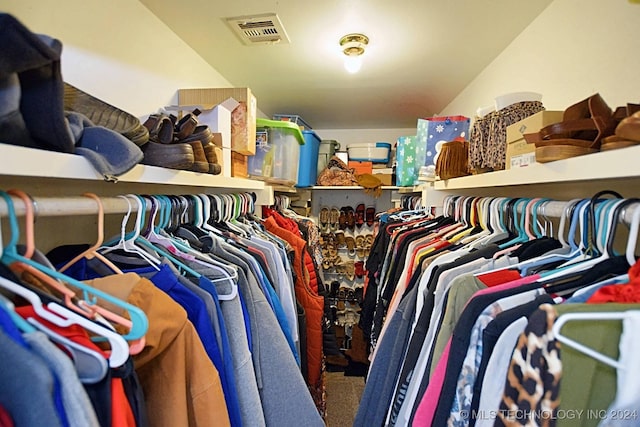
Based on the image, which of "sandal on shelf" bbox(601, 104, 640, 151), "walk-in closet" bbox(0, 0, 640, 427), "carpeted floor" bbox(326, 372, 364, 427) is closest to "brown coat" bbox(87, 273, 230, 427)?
"walk-in closet" bbox(0, 0, 640, 427)

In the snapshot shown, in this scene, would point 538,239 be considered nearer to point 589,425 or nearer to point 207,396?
point 589,425

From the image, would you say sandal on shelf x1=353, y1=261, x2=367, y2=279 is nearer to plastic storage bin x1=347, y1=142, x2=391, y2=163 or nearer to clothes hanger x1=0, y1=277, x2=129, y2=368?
plastic storage bin x1=347, y1=142, x2=391, y2=163

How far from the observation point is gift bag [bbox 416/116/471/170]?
5.51ft

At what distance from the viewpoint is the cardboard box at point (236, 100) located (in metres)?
1.49

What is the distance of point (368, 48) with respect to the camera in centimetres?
155

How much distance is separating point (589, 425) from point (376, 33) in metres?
1.45

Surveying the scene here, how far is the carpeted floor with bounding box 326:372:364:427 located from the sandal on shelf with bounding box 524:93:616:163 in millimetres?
1998

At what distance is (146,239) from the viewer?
82 centimetres

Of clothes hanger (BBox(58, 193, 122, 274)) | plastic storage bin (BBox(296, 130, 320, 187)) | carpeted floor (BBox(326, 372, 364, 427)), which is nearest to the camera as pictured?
clothes hanger (BBox(58, 193, 122, 274))

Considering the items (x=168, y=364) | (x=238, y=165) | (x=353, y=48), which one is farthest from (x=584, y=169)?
(x=238, y=165)

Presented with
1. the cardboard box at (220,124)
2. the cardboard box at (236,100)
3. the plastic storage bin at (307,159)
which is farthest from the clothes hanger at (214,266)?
the plastic storage bin at (307,159)

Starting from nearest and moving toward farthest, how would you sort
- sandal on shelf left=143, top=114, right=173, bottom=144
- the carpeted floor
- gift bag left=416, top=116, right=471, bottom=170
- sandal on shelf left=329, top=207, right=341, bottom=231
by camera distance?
sandal on shelf left=143, top=114, right=173, bottom=144
gift bag left=416, top=116, right=471, bottom=170
the carpeted floor
sandal on shelf left=329, top=207, right=341, bottom=231

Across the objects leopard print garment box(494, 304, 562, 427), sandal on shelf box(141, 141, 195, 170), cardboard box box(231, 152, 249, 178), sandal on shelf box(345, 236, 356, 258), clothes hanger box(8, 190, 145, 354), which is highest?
cardboard box box(231, 152, 249, 178)

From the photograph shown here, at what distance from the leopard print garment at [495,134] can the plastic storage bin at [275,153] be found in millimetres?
1121
